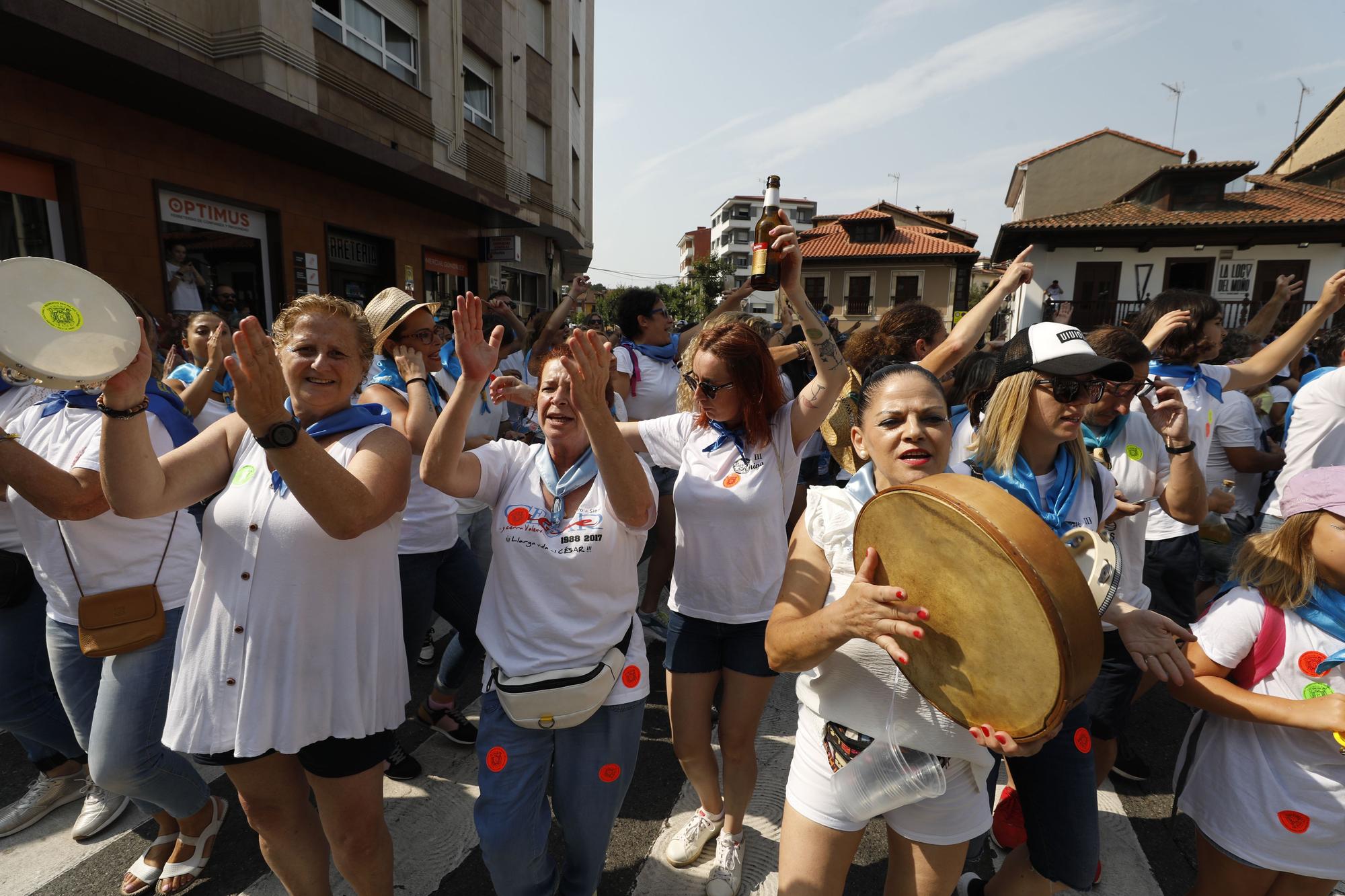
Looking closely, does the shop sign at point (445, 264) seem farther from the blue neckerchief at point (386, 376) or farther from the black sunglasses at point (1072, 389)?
the black sunglasses at point (1072, 389)

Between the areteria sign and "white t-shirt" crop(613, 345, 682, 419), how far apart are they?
7843mm

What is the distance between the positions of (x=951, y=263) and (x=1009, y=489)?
4083cm

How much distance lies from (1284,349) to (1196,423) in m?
1.01

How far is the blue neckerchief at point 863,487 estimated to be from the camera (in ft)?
6.37

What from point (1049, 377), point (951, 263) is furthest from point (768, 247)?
point (951, 263)

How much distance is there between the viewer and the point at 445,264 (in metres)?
15.8

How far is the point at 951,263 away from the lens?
3859cm

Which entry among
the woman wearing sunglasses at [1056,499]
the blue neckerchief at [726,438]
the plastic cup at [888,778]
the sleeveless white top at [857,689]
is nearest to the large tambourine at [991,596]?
the sleeveless white top at [857,689]

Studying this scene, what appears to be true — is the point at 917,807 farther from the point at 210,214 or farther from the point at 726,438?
the point at 210,214

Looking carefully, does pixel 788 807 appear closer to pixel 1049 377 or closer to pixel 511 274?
pixel 1049 377

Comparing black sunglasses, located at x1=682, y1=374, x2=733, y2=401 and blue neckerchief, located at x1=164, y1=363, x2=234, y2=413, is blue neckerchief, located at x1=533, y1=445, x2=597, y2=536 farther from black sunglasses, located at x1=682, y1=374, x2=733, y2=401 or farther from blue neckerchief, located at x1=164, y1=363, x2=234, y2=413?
blue neckerchief, located at x1=164, y1=363, x2=234, y2=413

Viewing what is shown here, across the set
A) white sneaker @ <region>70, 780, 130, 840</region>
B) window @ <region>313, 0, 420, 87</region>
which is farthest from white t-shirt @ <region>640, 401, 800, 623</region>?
window @ <region>313, 0, 420, 87</region>

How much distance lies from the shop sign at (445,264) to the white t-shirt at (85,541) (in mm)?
13406

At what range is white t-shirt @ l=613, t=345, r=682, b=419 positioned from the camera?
4.88m
